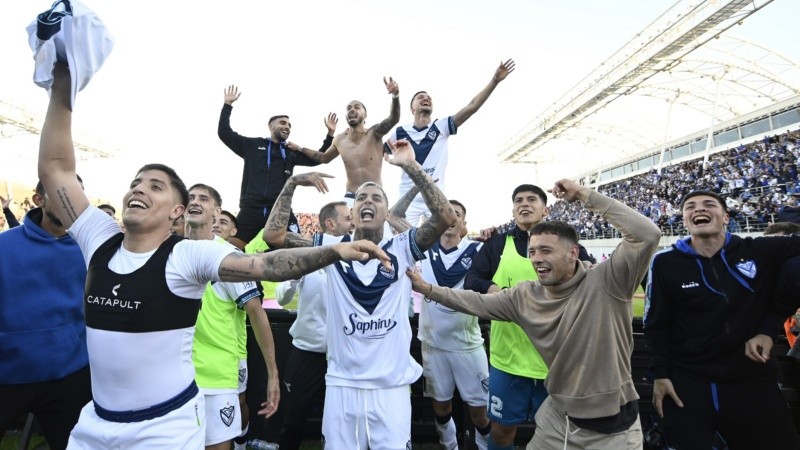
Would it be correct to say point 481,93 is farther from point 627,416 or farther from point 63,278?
point 63,278

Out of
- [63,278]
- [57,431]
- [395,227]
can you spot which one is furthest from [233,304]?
[395,227]

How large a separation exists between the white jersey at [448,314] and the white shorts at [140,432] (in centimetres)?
287

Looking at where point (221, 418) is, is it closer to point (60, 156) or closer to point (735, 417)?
point (60, 156)

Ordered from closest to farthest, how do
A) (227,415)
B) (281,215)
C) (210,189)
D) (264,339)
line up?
(227,415)
(264,339)
(281,215)
(210,189)

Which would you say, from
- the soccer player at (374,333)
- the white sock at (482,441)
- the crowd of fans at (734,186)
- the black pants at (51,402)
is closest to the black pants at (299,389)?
the soccer player at (374,333)

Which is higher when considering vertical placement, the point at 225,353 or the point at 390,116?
the point at 390,116

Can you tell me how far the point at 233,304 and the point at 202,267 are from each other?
1488mm

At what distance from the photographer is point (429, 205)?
11.3 ft

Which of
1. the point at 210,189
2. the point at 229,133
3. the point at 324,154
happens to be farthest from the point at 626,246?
the point at 229,133

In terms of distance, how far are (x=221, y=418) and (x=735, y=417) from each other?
3736 millimetres

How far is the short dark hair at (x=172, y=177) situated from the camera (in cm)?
259

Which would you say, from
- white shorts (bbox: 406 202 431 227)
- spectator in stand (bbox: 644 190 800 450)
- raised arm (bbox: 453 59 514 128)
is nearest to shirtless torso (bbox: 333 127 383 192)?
white shorts (bbox: 406 202 431 227)

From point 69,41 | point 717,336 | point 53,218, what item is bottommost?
point 717,336

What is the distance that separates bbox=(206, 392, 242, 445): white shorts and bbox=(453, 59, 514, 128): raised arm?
4218 millimetres
